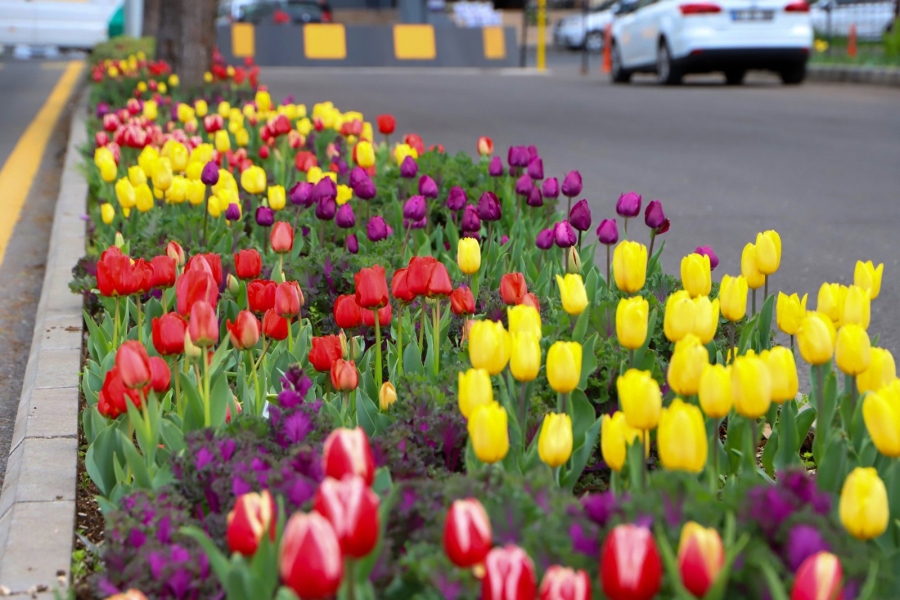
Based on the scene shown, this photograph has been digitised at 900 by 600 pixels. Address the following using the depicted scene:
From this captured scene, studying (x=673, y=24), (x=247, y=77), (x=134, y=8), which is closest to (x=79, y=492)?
(x=247, y=77)

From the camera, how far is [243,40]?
83.9 feet

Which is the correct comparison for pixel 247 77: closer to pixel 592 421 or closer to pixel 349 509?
pixel 592 421

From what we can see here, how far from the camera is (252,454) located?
2229 millimetres

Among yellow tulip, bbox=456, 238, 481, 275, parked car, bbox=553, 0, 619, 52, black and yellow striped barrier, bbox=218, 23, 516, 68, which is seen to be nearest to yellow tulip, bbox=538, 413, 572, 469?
yellow tulip, bbox=456, 238, 481, 275

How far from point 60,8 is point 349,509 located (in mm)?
26980

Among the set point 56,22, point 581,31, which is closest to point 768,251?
point 56,22

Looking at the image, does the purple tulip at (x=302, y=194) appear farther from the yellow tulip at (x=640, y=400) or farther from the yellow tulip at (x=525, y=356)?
the yellow tulip at (x=640, y=400)

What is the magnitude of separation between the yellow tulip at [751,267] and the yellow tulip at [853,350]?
70 centimetres

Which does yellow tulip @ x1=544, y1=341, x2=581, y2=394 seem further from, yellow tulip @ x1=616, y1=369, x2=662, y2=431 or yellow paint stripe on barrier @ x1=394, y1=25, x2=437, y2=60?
yellow paint stripe on barrier @ x1=394, y1=25, x2=437, y2=60

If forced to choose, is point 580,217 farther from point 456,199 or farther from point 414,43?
point 414,43

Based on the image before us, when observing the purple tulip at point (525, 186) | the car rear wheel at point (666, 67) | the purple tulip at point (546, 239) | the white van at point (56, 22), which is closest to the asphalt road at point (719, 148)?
the car rear wheel at point (666, 67)

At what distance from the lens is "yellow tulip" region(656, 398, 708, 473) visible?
1725 mm

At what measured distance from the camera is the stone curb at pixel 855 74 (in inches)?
677

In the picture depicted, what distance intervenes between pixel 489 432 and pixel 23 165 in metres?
7.96
